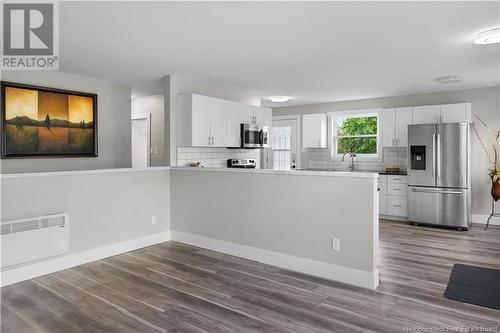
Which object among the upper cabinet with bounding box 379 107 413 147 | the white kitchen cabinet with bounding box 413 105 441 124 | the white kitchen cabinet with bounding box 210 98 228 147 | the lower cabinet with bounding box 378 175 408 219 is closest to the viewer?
the white kitchen cabinet with bounding box 210 98 228 147

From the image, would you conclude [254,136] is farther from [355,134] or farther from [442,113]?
[442,113]

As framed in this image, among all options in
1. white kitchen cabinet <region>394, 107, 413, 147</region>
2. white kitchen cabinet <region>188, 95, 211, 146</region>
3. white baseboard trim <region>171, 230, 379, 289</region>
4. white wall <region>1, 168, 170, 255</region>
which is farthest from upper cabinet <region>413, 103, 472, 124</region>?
white wall <region>1, 168, 170, 255</region>

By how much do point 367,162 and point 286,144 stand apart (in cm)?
200

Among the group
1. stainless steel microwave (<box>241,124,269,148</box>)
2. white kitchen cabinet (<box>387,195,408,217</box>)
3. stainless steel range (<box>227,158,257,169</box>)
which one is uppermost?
stainless steel microwave (<box>241,124,269,148</box>)

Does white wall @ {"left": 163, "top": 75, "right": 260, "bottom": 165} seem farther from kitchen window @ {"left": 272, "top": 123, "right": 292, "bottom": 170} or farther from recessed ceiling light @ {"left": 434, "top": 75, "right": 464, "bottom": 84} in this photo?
recessed ceiling light @ {"left": 434, "top": 75, "right": 464, "bottom": 84}

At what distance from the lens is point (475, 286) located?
319 centimetres

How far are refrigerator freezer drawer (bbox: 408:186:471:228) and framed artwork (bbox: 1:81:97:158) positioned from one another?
5.48m

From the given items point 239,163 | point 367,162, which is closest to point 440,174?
point 367,162

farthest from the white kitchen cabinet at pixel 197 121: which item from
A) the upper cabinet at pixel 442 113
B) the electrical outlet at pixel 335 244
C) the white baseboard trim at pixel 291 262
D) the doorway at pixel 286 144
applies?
the upper cabinet at pixel 442 113

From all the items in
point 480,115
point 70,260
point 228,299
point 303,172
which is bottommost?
point 228,299

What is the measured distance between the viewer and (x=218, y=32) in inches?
126

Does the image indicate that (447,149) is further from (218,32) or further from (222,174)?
(218,32)

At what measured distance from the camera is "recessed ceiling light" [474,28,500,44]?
315 cm

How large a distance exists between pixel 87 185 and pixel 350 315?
3.11 meters
